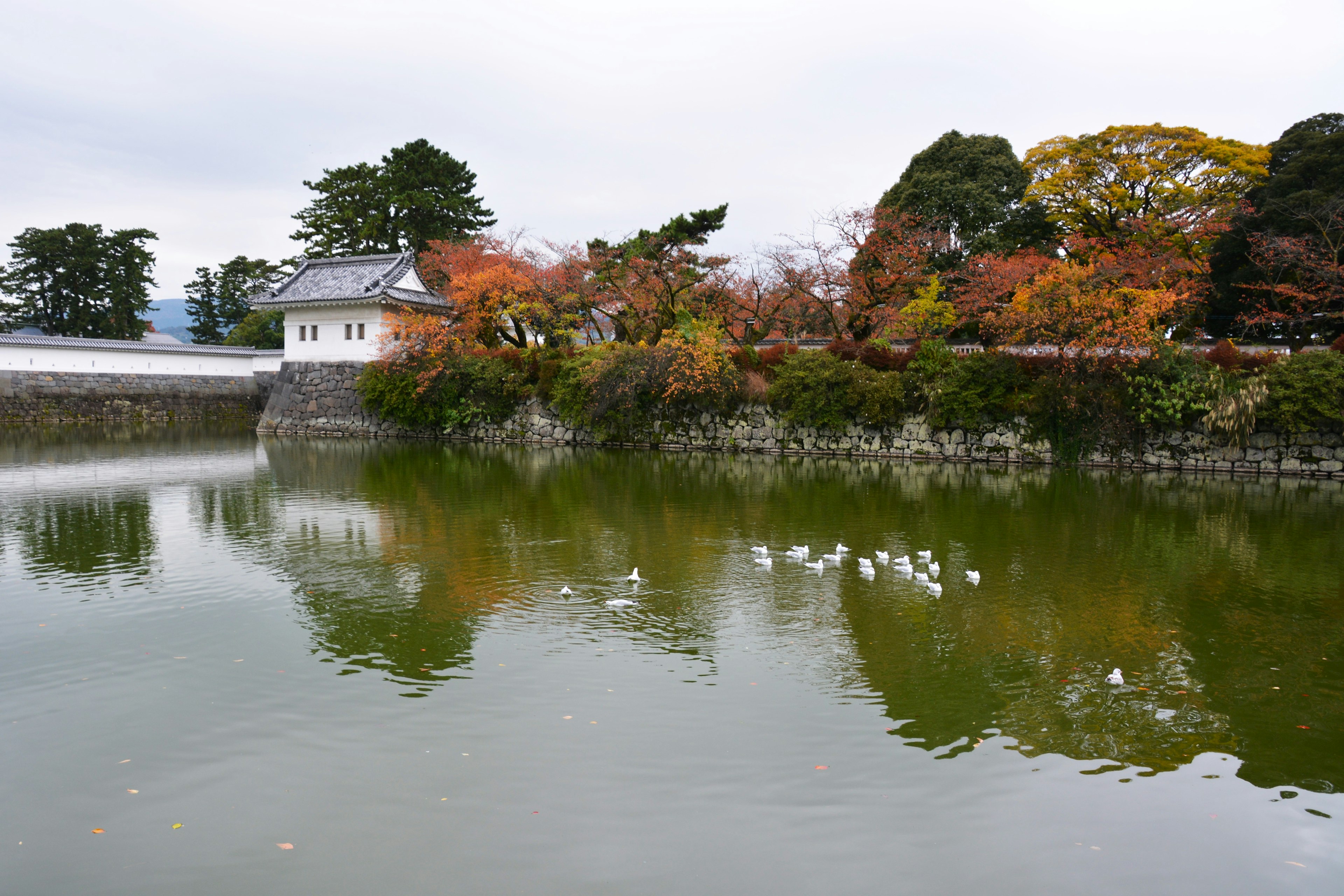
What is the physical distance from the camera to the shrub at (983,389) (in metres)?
22.8

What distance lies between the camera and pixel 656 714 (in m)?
5.27

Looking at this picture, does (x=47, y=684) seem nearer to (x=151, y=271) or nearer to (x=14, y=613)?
(x=14, y=613)

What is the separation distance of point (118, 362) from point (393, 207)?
1526 cm

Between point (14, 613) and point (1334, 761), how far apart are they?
9.74m

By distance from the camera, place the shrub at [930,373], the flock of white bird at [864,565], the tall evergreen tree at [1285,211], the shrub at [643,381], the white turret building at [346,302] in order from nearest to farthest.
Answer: the flock of white bird at [864,565] → the shrub at [930,373] → the tall evergreen tree at [1285,211] → the shrub at [643,381] → the white turret building at [346,302]

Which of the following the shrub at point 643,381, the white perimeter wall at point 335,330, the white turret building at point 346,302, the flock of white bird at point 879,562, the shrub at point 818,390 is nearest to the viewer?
the flock of white bird at point 879,562

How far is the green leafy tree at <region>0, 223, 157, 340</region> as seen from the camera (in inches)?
1689

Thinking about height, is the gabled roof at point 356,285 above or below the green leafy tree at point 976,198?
below

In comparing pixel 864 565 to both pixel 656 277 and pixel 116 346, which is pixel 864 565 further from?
pixel 116 346

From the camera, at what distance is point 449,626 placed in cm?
705

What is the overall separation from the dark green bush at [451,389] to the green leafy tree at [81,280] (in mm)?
23161

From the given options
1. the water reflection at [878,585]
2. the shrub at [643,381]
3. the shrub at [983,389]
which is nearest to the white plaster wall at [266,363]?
the shrub at [643,381]

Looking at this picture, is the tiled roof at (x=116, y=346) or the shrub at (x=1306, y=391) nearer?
the shrub at (x=1306, y=391)

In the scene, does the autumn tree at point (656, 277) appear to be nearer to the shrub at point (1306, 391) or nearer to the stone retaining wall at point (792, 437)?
the stone retaining wall at point (792, 437)
